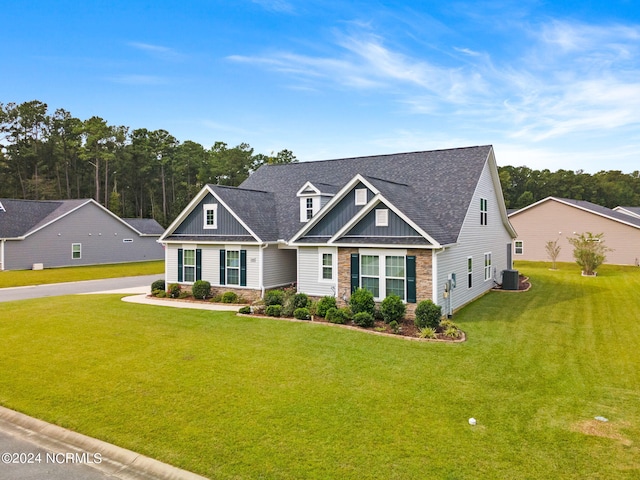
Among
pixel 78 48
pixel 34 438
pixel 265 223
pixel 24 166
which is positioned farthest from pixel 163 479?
pixel 24 166

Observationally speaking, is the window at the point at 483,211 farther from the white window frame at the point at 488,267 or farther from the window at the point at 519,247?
the window at the point at 519,247

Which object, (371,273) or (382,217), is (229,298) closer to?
(371,273)

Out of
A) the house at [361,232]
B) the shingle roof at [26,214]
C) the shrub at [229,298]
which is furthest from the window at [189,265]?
the shingle roof at [26,214]

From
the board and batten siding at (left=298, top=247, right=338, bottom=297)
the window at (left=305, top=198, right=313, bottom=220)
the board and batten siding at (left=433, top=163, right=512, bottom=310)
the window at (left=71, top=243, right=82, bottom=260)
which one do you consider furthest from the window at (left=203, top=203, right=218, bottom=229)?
the window at (left=71, top=243, right=82, bottom=260)

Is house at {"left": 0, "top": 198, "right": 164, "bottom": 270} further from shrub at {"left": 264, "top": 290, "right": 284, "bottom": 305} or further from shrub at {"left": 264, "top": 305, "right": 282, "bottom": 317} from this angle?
shrub at {"left": 264, "top": 305, "right": 282, "bottom": 317}

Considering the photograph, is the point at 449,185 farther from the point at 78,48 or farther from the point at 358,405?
the point at 78,48
